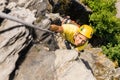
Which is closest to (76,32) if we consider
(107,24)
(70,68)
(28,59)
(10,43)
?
(70,68)

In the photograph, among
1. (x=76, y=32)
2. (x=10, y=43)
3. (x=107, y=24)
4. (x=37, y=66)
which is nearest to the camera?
(x=10, y=43)

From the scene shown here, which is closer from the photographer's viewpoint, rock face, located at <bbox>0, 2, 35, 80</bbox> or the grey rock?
rock face, located at <bbox>0, 2, 35, 80</bbox>

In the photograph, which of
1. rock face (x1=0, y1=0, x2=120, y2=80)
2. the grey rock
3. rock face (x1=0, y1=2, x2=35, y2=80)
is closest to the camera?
rock face (x1=0, y1=2, x2=35, y2=80)

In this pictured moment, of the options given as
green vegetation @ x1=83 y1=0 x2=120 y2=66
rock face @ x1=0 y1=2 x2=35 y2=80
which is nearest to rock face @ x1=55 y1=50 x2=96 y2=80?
rock face @ x1=0 y1=2 x2=35 y2=80

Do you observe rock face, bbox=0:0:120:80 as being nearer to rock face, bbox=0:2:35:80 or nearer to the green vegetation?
rock face, bbox=0:2:35:80

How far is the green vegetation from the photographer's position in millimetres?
37156

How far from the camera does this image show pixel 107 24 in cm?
3822

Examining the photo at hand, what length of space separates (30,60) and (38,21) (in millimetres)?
3411

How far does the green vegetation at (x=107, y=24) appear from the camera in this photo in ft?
122

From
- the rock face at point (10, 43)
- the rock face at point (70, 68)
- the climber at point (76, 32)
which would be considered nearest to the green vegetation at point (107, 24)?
the climber at point (76, 32)

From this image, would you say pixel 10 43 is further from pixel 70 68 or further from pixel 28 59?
pixel 70 68

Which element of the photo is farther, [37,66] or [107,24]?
[107,24]

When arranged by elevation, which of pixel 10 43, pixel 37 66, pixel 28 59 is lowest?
pixel 37 66

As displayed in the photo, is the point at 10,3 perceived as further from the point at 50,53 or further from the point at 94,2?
the point at 94,2
